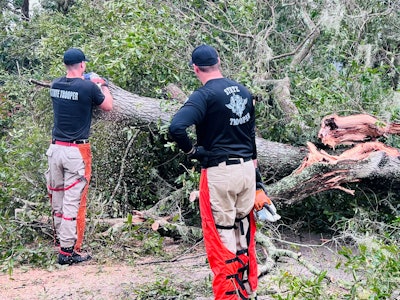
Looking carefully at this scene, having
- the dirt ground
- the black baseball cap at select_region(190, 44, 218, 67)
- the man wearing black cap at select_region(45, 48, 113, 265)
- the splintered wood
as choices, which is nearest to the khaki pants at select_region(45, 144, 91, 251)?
the man wearing black cap at select_region(45, 48, 113, 265)

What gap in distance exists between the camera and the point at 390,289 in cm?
334

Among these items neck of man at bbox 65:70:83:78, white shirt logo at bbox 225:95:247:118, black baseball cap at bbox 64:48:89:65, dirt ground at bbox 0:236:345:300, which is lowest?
dirt ground at bbox 0:236:345:300

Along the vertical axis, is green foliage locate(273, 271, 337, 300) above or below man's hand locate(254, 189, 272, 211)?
below

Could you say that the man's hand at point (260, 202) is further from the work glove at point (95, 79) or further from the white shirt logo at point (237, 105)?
the work glove at point (95, 79)

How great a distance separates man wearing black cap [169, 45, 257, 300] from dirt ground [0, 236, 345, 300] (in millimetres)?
428

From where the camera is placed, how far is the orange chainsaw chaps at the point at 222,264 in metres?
3.63

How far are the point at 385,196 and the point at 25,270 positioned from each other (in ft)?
11.7

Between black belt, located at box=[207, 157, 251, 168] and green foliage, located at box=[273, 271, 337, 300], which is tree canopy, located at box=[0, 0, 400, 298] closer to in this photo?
black belt, located at box=[207, 157, 251, 168]

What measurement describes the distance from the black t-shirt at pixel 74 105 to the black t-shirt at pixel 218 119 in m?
1.61

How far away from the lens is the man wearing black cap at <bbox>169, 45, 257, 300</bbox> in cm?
363

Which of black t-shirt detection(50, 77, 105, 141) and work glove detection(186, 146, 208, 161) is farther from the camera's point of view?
black t-shirt detection(50, 77, 105, 141)

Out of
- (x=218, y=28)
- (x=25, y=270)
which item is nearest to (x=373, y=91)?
(x=218, y=28)

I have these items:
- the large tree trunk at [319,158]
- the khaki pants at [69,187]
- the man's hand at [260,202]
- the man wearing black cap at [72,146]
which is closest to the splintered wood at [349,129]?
the large tree trunk at [319,158]

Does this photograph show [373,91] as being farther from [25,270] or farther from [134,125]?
[25,270]
